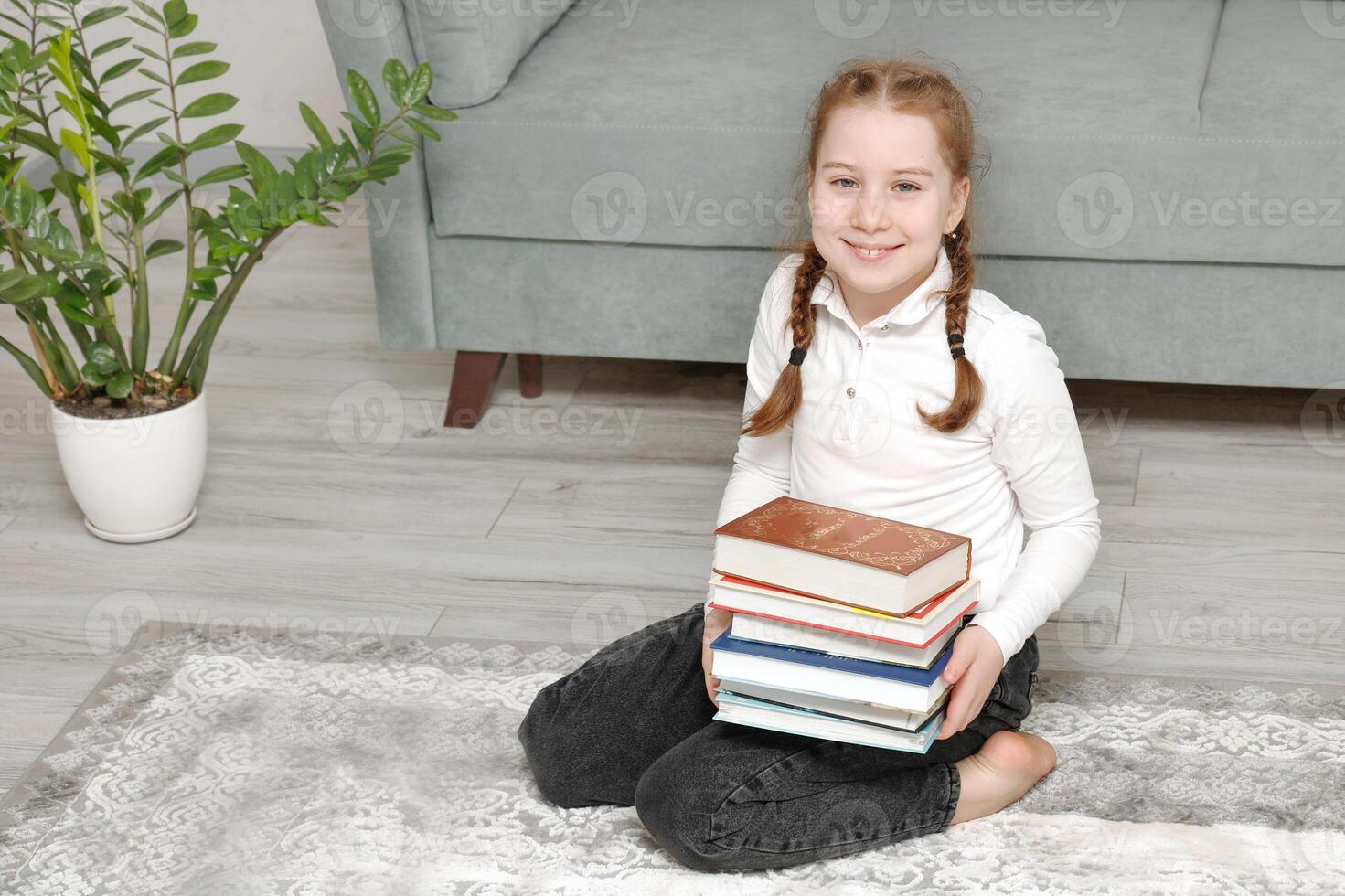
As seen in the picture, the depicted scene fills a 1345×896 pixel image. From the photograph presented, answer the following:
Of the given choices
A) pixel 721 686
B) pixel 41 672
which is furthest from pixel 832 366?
pixel 41 672

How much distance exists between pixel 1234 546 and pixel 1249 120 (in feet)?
1.66

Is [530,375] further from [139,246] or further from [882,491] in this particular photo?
[882,491]

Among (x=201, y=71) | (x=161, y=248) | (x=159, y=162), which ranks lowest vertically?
(x=161, y=248)

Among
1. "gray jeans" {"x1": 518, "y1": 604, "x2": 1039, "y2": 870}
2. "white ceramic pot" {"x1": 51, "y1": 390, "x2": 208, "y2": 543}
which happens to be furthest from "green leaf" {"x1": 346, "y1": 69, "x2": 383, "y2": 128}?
"gray jeans" {"x1": 518, "y1": 604, "x2": 1039, "y2": 870}

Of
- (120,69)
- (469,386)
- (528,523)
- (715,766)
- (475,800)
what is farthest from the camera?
(469,386)

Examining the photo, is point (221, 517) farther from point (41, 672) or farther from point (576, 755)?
point (576, 755)

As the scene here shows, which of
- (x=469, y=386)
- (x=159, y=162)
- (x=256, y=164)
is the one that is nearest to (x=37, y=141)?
(x=159, y=162)

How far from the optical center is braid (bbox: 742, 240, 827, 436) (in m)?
1.33

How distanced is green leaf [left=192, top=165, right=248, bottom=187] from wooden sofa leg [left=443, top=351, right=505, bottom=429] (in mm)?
447

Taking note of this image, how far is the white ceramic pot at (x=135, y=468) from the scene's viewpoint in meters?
1.74

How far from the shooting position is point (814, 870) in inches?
48.8

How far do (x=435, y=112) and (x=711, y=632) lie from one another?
82 centimetres

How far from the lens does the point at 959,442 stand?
1300 mm

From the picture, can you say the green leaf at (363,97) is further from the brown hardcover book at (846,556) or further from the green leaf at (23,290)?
the brown hardcover book at (846,556)
